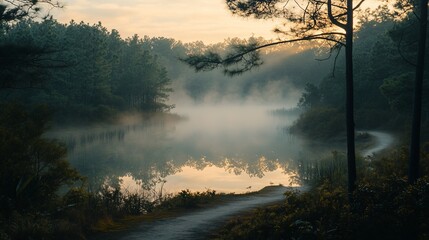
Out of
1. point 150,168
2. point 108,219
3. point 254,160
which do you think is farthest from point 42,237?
point 254,160

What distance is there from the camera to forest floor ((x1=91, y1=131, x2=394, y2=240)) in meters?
12.4

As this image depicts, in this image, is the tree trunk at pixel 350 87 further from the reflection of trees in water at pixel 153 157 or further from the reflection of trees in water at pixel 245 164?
the reflection of trees in water at pixel 245 164

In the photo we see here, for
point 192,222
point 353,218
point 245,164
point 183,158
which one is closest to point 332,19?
point 353,218

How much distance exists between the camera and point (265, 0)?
14117 millimetres

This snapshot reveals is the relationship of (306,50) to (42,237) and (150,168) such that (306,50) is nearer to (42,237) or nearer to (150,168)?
(150,168)

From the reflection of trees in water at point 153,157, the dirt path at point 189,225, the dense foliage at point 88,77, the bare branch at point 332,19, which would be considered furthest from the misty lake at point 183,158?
the bare branch at point 332,19

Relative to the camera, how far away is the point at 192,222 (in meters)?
13.9

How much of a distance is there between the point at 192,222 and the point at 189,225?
1.50 ft

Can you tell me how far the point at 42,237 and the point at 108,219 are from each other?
341 centimetres

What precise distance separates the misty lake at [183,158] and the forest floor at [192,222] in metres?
4.73

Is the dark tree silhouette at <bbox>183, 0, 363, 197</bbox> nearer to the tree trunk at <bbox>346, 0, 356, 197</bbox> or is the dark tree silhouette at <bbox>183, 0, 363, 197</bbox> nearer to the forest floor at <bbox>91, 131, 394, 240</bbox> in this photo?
the tree trunk at <bbox>346, 0, 356, 197</bbox>

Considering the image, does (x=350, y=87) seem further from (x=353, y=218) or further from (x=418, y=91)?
(x=353, y=218)

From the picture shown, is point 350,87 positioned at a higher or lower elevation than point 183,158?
higher

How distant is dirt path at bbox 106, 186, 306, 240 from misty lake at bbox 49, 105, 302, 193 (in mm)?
5738
